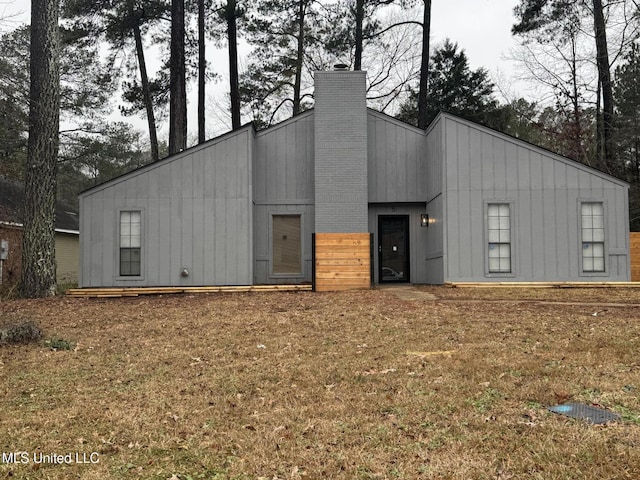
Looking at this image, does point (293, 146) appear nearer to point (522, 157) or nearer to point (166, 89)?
point (522, 157)

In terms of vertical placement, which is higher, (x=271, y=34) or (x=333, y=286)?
(x=271, y=34)

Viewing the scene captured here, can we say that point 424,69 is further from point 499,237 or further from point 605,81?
point 499,237

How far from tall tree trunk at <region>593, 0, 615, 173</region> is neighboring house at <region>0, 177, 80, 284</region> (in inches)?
816

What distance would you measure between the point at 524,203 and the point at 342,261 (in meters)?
4.71

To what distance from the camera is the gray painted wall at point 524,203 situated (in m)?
12.4

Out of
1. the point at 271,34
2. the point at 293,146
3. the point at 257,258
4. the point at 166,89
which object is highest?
the point at 271,34

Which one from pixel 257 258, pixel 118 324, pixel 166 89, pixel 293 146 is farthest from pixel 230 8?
pixel 118 324

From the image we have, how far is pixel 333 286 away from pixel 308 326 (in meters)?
5.09

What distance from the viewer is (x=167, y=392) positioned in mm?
4234

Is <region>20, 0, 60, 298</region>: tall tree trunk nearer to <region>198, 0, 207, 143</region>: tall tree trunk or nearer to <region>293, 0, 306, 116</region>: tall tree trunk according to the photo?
<region>198, 0, 207, 143</region>: tall tree trunk

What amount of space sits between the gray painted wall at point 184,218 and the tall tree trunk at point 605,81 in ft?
42.5

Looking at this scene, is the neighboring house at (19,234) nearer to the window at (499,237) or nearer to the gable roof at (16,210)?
the gable roof at (16,210)

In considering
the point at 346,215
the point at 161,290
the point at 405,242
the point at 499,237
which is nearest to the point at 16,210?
the point at 161,290

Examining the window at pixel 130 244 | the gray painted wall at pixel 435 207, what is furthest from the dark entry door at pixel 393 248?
the window at pixel 130 244
